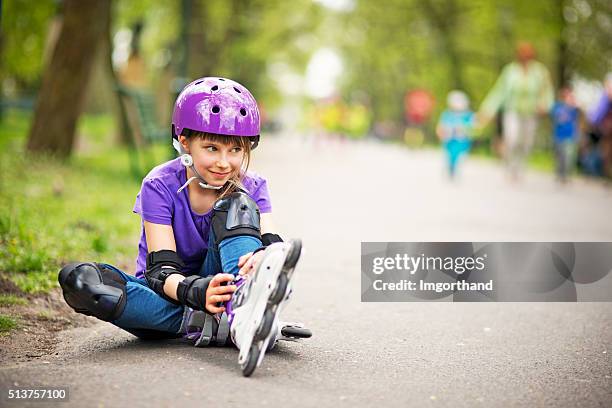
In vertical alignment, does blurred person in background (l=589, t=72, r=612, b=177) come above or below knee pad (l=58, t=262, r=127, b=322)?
above

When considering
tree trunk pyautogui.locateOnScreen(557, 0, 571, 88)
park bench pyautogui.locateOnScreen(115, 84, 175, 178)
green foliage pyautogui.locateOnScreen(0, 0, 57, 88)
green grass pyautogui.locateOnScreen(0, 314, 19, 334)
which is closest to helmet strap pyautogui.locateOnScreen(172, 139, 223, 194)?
green grass pyautogui.locateOnScreen(0, 314, 19, 334)

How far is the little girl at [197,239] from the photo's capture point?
399cm

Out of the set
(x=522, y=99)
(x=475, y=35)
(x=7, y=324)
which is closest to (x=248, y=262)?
(x=7, y=324)

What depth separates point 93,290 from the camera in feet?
13.1

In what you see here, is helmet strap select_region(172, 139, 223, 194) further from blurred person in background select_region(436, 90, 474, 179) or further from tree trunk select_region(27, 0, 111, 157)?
blurred person in background select_region(436, 90, 474, 179)

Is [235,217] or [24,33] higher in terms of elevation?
[24,33]

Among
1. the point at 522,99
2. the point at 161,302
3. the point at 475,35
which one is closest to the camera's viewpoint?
the point at 161,302

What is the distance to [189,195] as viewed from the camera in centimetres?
437

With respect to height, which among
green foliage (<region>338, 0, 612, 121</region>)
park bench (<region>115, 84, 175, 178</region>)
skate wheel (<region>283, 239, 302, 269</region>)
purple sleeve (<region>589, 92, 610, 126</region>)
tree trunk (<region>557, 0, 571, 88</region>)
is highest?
green foliage (<region>338, 0, 612, 121</region>)

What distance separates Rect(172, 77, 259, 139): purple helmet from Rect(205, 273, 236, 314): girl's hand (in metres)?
0.73

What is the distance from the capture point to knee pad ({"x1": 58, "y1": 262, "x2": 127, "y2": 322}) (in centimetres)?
400

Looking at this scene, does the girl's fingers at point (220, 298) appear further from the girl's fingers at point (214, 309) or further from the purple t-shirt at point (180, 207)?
the purple t-shirt at point (180, 207)

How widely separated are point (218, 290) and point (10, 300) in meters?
1.68

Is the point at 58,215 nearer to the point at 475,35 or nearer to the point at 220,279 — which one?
the point at 220,279
